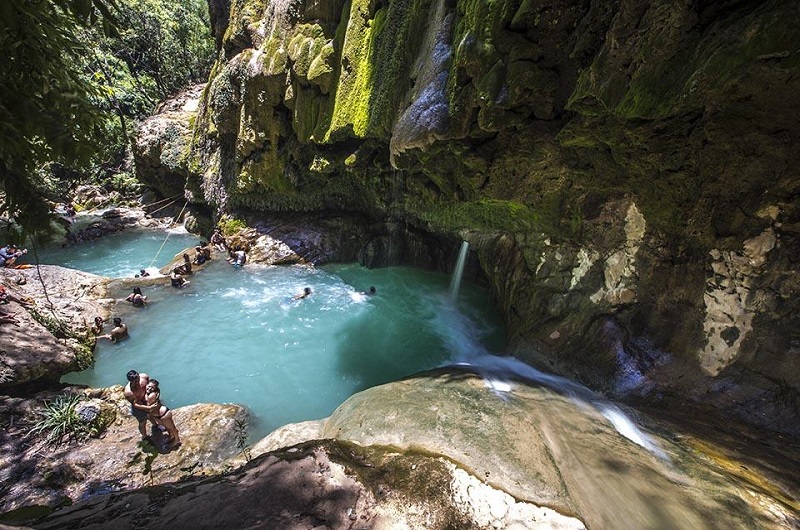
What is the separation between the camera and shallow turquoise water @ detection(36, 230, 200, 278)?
14.2m

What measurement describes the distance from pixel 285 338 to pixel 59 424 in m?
4.51

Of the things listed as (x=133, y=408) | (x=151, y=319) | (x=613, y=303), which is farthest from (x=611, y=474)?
(x=151, y=319)

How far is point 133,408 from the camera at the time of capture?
6.16 metres

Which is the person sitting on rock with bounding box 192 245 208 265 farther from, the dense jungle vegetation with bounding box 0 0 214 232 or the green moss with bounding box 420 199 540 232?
the dense jungle vegetation with bounding box 0 0 214 232

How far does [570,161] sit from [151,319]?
11.3 meters

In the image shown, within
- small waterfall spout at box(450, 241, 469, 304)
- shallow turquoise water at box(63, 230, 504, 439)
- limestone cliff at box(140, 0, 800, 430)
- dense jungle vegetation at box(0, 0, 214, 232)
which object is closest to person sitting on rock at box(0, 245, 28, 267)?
shallow turquoise water at box(63, 230, 504, 439)

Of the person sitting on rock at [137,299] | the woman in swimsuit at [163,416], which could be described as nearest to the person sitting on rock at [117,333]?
the person sitting on rock at [137,299]

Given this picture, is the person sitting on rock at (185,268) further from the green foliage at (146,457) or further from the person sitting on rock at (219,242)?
the green foliage at (146,457)

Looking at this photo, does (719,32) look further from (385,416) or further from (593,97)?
(385,416)

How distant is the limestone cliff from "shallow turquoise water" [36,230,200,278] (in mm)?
10741

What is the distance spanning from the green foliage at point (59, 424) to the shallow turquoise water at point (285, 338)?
147 centimetres

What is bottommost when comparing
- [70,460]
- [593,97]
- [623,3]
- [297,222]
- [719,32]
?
[70,460]

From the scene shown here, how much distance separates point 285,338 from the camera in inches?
368

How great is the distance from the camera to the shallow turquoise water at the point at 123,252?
14195 mm
